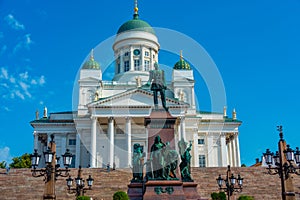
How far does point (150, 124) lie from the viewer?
15.6 m

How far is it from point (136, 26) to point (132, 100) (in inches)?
784

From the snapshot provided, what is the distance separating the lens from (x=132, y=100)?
157 feet

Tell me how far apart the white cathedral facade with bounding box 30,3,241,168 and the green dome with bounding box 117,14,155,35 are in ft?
4.26

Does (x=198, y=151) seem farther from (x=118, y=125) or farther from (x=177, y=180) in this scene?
(x=177, y=180)

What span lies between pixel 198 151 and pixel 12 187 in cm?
2872

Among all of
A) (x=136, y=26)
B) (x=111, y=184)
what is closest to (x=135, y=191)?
(x=111, y=184)

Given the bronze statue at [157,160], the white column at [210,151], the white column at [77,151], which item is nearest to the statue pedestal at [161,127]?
the bronze statue at [157,160]

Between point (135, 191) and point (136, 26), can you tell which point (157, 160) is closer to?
point (135, 191)

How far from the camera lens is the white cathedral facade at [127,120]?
Result: 1853 inches

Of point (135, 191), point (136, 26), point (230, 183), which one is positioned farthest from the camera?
point (136, 26)

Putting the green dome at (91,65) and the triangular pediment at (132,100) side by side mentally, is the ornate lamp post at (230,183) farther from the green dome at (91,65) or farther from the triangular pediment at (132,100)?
the green dome at (91,65)

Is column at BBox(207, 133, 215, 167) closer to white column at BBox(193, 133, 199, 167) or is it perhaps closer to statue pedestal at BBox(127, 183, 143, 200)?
white column at BBox(193, 133, 199, 167)

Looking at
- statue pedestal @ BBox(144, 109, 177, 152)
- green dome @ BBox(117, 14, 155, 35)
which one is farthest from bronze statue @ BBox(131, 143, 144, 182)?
green dome @ BBox(117, 14, 155, 35)

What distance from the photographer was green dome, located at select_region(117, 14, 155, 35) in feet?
209
